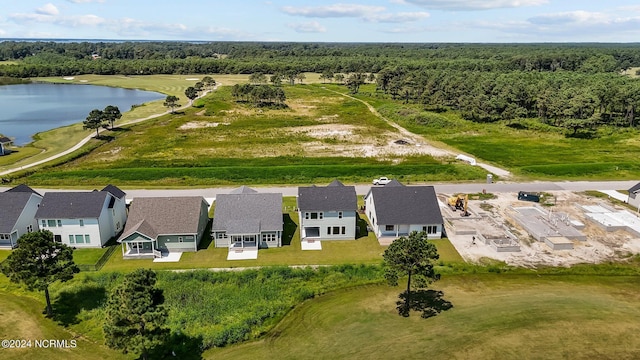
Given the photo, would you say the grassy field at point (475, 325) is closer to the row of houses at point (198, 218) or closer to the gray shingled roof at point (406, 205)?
the gray shingled roof at point (406, 205)

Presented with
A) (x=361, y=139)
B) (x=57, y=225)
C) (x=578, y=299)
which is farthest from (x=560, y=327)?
(x=361, y=139)

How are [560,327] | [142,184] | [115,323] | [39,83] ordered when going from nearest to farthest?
[115,323], [560,327], [142,184], [39,83]

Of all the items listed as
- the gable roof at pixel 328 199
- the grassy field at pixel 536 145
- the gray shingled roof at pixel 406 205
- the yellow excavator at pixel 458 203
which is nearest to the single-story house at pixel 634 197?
the grassy field at pixel 536 145

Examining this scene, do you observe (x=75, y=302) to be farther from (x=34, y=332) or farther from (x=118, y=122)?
(x=118, y=122)

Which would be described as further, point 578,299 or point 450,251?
point 450,251

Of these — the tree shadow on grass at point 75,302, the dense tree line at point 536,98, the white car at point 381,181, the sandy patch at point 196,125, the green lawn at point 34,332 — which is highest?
the dense tree line at point 536,98

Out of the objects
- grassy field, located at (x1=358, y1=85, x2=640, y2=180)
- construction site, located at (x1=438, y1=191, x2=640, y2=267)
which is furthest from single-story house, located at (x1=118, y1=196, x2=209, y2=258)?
grassy field, located at (x1=358, y1=85, x2=640, y2=180)

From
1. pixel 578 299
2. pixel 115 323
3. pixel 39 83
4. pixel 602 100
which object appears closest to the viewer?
pixel 115 323

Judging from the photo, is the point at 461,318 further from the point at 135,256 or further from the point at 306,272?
the point at 135,256
